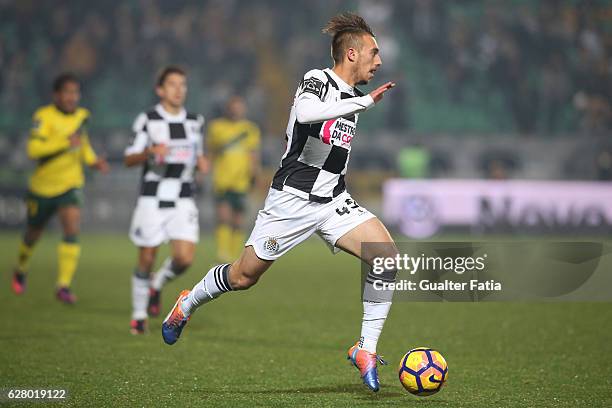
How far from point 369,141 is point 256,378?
61.7 ft

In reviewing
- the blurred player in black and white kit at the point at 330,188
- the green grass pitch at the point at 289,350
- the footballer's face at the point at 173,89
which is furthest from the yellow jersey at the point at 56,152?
the blurred player in black and white kit at the point at 330,188

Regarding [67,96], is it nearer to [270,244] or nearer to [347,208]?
[270,244]

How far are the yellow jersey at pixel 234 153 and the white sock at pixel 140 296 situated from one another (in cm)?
724

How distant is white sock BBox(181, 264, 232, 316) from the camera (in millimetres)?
5938

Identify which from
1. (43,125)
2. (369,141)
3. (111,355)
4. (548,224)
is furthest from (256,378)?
(369,141)

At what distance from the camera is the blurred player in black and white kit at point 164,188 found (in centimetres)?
821

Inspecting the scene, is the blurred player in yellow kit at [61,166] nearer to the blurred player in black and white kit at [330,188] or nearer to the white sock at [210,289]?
the white sock at [210,289]

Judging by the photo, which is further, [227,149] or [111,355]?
[227,149]

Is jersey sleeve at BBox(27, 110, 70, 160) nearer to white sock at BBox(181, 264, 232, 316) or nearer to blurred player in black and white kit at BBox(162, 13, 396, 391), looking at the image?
white sock at BBox(181, 264, 232, 316)

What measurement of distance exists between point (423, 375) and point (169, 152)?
3.81 metres

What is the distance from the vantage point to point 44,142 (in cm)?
1018

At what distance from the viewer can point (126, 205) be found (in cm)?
2120

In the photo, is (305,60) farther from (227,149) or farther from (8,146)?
(227,149)

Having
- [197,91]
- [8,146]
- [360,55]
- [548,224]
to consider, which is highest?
[197,91]
